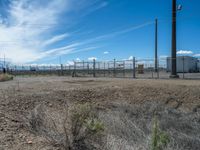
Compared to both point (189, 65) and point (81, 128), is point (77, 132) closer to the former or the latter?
point (81, 128)

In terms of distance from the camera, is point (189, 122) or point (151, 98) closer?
point (189, 122)

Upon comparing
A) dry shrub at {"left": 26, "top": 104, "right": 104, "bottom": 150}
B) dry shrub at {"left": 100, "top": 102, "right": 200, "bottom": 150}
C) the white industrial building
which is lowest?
dry shrub at {"left": 100, "top": 102, "right": 200, "bottom": 150}

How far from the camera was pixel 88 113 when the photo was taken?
241 inches

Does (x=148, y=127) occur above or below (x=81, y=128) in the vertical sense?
below

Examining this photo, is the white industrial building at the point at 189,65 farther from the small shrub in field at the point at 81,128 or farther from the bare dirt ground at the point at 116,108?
the small shrub in field at the point at 81,128

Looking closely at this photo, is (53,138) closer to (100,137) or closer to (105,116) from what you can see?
(100,137)

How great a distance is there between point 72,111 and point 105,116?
2.83 meters

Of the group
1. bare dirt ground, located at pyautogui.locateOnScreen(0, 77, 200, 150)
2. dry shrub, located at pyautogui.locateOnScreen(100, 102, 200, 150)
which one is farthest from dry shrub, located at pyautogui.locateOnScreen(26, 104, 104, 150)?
dry shrub, located at pyautogui.locateOnScreen(100, 102, 200, 150)

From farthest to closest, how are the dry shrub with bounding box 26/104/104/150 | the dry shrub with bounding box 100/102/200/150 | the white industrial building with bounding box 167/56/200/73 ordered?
the white industrial building with bounding box 167/56/200/73 < the dry shrub with bounding box 100/102/200/150 < the dry shrub with bounding box 26/104/104/150

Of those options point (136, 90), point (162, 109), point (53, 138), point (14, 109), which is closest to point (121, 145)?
point (53, 138)

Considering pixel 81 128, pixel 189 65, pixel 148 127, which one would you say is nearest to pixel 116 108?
pixel 148 127

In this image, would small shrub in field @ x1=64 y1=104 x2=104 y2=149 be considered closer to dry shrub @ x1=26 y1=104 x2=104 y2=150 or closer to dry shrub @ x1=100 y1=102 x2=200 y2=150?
dry shrub @ x1=26 y1=104 x2=104 y2=150

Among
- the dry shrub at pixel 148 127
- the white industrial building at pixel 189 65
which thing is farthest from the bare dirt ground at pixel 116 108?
the white industrial building at pixel 189 65

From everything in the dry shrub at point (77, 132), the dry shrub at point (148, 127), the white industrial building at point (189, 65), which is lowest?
the dry shrub at point (148, 127)
